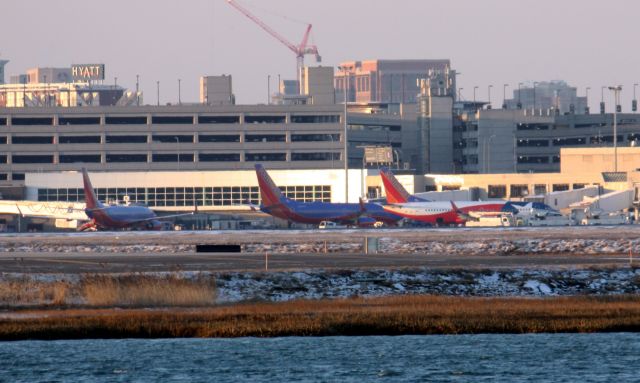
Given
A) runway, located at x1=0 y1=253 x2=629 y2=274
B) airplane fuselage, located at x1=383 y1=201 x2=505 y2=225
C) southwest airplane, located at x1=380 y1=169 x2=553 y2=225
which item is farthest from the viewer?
airplane fuselage, located at x1=383 y1=201 x2=505 y2=225

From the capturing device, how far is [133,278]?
70938 mm

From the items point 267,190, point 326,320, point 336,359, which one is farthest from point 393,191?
point 336,359

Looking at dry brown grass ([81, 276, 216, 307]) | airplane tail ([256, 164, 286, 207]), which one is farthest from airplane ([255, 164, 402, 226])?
dry brown grass ([81, 276, 216, 307])

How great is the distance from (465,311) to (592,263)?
2503 centimetres

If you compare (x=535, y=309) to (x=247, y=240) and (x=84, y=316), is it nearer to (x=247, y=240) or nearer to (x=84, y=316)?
(x=84, y=316)

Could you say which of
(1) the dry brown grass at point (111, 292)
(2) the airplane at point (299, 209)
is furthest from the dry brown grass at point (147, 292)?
(2) the airplane at point (299, 209)

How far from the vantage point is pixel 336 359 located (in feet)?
159

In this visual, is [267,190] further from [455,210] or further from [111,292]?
[111,292]

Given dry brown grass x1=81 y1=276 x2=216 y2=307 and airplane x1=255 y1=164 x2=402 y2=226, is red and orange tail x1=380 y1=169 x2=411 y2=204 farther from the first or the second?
dry brown grass x1=81 y1=276 x2=216 y2=307

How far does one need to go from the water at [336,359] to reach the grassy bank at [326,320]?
1153 mm

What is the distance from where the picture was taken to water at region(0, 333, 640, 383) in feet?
147

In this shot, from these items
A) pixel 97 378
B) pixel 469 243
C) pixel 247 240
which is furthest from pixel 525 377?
pixel 247 240

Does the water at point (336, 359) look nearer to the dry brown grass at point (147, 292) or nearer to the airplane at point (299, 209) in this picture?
the dry brown grass at point (147, 292)

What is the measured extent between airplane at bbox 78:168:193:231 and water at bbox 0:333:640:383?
353 feet
